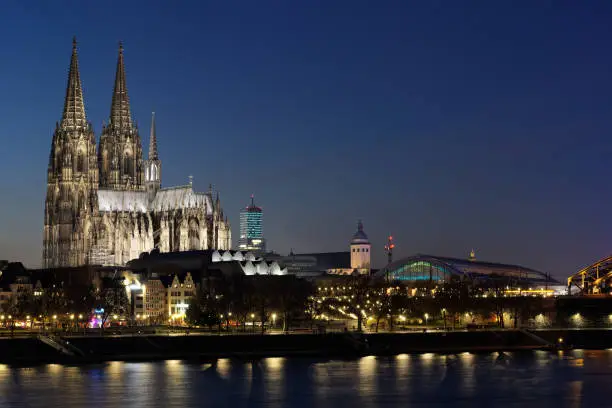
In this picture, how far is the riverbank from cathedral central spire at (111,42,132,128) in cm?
8065

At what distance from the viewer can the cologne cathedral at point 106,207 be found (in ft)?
535

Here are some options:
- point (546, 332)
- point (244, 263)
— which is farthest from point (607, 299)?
point (244, 263)

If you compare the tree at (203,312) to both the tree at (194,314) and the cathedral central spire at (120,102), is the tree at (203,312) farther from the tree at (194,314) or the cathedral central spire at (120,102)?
the cathedral central spire at (120,102)

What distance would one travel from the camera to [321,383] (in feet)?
244

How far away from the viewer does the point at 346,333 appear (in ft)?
327

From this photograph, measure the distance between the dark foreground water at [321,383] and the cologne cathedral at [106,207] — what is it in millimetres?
76184

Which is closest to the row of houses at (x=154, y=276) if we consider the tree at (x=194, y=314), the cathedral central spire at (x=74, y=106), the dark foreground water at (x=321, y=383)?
the tree at (x=194, y=314)

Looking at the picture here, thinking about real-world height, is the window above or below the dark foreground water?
above

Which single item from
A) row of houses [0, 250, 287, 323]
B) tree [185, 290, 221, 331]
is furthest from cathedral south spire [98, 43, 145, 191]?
tree [185, 290, 221, 331]

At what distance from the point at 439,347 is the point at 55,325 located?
3792 cm

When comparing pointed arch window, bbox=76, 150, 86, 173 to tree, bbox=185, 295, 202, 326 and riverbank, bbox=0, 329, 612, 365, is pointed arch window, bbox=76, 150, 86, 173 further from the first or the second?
riverbank, bbox=0, 329, 612, 365

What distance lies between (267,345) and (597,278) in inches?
2654

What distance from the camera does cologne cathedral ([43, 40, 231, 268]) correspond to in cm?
16312

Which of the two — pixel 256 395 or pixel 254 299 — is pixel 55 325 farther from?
pixel 256 395
